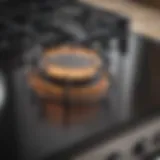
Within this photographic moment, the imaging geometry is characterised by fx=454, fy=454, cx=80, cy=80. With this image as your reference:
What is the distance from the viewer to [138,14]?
155cm

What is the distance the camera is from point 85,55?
1.04 m

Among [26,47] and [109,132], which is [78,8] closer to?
[26,47]

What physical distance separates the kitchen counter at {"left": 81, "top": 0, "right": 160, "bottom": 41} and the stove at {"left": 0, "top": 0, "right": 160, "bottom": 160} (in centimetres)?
12

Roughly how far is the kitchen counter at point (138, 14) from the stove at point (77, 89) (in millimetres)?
125

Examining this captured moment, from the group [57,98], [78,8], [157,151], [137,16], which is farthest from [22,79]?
[137,16]

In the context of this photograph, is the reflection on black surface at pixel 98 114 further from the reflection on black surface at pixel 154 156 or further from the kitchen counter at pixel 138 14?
the kitchen counter at pixel 138 14

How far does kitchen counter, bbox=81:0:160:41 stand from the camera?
4.53 ft

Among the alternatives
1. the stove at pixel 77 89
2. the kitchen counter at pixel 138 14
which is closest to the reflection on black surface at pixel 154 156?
the stove at pixel 77 89

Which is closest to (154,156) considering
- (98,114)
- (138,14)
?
(98,114)

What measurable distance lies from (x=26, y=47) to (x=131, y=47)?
275mm

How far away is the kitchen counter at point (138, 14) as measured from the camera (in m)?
1.38

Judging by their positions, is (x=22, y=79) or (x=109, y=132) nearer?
(x=109, y=132)

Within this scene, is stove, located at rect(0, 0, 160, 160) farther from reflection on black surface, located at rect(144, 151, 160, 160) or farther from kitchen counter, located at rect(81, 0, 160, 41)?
kitchen counter, located at rect(81, 0, 160, 41)

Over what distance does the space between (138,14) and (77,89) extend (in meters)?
0.70
